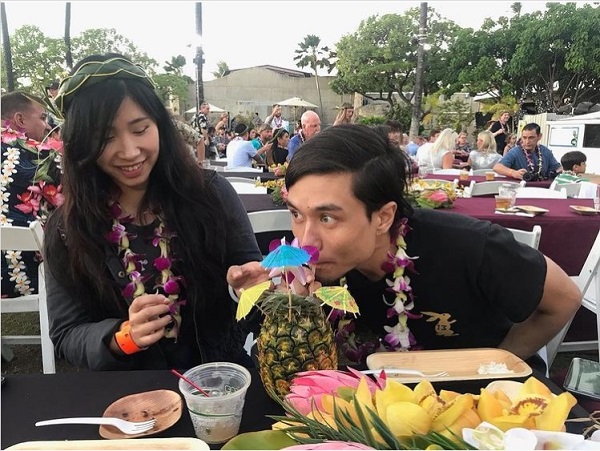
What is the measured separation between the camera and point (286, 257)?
0.97 meters

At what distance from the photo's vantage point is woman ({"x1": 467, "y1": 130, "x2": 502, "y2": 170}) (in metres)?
8.34

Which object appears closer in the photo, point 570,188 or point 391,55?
point 570,188

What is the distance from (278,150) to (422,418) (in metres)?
8.60

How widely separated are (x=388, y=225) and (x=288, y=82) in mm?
42015

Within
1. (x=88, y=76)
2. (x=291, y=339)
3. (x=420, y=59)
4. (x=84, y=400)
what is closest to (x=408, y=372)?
(x=291, y=339)

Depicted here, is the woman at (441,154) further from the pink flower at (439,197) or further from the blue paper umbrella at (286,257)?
the blue paper umbrella at (286,257)

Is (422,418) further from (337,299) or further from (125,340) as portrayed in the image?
(125,340)

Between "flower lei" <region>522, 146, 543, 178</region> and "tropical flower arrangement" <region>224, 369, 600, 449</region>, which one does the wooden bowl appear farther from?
"flower lei" <region>522, 146, 543, 178</region>

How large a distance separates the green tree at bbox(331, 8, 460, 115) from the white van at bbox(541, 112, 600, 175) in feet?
42.5

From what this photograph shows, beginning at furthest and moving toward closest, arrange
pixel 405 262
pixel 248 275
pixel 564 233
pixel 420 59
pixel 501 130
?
pixel 420 59, pixel 501 130, pixel 564 233, pixel 405 262, pixel 248 275

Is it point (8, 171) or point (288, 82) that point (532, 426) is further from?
point (288, 82)

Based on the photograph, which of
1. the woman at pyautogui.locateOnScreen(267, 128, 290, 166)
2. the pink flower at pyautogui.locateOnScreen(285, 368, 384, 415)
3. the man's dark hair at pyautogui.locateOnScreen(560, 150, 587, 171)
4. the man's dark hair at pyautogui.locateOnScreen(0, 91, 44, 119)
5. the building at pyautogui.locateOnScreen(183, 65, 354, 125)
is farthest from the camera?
the building at pyautogui.locateOnScreen(183, 65, 354, 125)

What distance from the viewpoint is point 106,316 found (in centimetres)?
165

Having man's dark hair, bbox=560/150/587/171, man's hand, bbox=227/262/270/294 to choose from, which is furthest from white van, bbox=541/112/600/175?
man's hand, bbox=227/262/270/294
